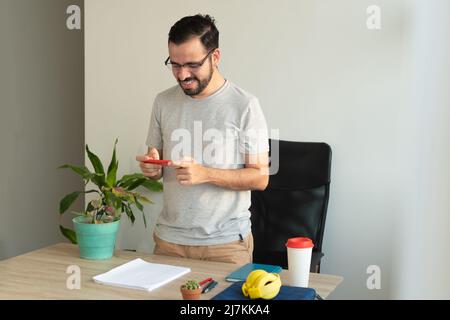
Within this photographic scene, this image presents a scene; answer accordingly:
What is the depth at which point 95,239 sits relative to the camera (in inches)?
93.7

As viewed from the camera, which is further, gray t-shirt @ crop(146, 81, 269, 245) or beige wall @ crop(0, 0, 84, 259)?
beige wall @ crop(0, 0, 84, 259)

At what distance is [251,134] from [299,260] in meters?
0.56

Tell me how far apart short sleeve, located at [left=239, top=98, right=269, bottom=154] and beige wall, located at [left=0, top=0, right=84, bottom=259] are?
2.48 metres

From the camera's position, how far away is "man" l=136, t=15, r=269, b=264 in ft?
7.83

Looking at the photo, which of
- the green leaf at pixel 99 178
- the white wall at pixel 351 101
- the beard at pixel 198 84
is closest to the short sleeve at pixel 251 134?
the beard at pixel 198 84

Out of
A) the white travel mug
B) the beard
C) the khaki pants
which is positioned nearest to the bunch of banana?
the white travel mug

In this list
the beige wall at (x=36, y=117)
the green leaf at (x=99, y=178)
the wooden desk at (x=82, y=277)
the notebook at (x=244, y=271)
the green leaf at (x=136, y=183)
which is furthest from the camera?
the beige wall at (x=36, y=117)

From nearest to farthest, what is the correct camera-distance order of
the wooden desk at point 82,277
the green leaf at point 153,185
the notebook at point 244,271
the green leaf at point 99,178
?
the wooden desk at point 82,277 → the notebook at point 244,271 → the green leaf at point 99,178 → the green leaf at point 153,185

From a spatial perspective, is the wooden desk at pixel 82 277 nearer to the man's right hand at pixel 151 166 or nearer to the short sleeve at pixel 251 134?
the man's right hand at pixel 151 166

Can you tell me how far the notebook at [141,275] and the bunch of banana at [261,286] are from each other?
0.32 meters

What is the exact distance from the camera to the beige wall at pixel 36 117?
447cm

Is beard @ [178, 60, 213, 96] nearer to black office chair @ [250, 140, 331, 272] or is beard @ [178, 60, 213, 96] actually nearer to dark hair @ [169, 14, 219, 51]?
dark hair @ [169, 14, 219, 51]

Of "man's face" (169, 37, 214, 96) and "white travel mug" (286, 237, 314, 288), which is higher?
"man's face" (169, 37, 214, 96)
